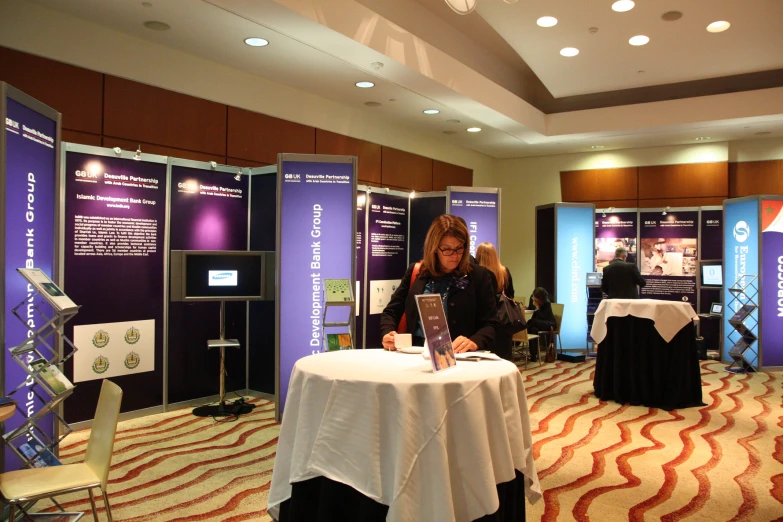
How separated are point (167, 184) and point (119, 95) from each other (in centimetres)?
102

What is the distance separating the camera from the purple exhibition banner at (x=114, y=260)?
4898 mm

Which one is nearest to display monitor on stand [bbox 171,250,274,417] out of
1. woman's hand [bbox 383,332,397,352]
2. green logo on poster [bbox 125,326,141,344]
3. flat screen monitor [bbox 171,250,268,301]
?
flat screen monitor [bbox 171,250,268,301]

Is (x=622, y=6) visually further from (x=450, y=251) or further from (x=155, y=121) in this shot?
(x=155, y=121)

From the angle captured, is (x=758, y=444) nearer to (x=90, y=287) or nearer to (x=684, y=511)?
(x=684, y=511)

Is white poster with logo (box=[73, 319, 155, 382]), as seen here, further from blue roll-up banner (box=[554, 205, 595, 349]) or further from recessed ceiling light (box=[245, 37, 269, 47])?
blue roll-up banner (box=[554, 205, 595, 349])

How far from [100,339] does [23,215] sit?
74.6 inches

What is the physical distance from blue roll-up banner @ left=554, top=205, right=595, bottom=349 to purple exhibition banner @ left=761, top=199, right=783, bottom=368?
2551 mm

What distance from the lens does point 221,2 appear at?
494cm

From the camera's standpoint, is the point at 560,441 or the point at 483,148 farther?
the point at 483,148

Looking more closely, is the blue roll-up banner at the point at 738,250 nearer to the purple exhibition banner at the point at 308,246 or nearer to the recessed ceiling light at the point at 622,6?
the recessed ceiling light at the point at 622,6

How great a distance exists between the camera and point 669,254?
34.2 feet

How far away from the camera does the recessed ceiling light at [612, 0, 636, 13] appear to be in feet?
19.6

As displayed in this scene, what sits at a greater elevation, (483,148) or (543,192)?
(483,148)

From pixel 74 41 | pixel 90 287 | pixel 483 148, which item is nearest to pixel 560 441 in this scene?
pixel 90 287
